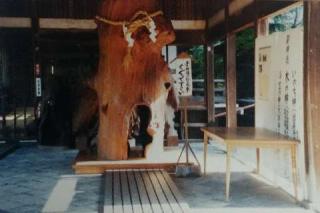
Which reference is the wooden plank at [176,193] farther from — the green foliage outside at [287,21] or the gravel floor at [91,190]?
the green foliage outside at [287,21]

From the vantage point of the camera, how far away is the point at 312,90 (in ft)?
17.6

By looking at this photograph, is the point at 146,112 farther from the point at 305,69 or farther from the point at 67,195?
the point at 305,69

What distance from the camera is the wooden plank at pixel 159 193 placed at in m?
5.12

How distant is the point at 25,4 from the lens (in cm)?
1095

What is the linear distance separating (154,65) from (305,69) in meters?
3.10

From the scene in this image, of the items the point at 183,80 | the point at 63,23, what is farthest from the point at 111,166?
the point at 63,23

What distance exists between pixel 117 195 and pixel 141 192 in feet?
1.08

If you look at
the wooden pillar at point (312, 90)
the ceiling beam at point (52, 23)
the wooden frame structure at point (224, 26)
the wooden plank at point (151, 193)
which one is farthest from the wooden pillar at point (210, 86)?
the wooden pillar at point (312, 90)

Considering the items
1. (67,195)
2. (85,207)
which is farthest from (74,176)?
(85,207)

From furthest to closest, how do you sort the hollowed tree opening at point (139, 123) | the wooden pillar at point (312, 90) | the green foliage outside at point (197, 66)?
the green foliage outside at point (197, 66) < the hollowed tree opening at point (139, 123) < the wooden pillar at point (312, 90)

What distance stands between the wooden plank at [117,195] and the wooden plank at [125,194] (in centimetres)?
4

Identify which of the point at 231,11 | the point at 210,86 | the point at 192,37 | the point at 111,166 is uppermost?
the point at 231,11

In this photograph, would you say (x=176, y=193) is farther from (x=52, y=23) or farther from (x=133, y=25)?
(x=52, y=23)

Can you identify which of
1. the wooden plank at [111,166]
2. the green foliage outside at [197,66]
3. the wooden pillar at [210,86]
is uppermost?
the green foliage outside at [197,66]
